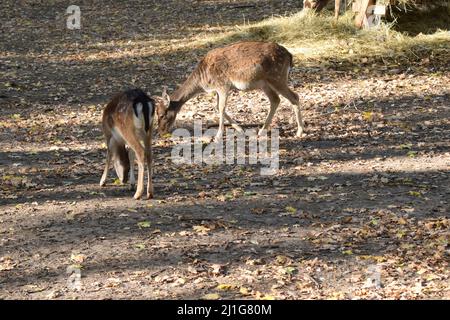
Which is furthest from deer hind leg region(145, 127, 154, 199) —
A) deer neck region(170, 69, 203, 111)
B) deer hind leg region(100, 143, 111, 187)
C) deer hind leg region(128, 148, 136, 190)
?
deer neck region(170, 69, 203, 111)

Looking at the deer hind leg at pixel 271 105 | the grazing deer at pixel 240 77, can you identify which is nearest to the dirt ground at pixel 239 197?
the deer hind leg at pixel 271 105

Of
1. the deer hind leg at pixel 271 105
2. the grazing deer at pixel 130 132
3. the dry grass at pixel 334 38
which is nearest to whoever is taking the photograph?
the grazing deer at pixel 130 132

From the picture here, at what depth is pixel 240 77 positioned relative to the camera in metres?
11.2

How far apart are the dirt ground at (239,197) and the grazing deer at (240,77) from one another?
44 cm

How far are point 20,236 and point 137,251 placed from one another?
122 cm

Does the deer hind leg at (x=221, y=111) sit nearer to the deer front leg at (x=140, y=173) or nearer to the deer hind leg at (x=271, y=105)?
the deer hind leg at (x=271, y=105)

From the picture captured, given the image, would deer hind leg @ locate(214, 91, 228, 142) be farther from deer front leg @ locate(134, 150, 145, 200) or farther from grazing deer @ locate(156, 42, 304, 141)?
deer front leg @ locate(134, 150, 145, 200)

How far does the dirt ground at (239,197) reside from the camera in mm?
6703

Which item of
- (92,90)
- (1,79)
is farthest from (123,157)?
(1,79)

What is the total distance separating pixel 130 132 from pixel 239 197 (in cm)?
137

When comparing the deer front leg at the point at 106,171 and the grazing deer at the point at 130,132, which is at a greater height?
the grazing deer at the point at 130,132

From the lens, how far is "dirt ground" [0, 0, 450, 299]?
6703 millimetres

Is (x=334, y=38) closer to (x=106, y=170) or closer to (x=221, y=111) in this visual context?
(x=221, y=111)

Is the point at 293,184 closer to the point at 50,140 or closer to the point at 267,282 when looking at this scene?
the point at 267,282
